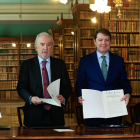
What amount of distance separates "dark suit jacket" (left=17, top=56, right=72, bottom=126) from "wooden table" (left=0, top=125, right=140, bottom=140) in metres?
0.34

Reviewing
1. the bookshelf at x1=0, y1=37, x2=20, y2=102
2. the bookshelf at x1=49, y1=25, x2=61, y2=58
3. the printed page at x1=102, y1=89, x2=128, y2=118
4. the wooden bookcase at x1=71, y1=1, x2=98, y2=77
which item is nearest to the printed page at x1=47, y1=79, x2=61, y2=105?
the printed page at x1=102, y1=89, x2=128, y2=118

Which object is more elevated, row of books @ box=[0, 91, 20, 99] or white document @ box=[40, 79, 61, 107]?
white document @ box=[40, 79, 61, 107]

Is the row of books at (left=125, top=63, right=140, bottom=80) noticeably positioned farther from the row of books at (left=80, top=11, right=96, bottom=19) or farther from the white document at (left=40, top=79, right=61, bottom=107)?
the white document at (left=40, top=79, right=61, bottom=107)

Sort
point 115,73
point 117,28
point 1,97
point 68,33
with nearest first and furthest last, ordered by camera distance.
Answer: point 115,73 → point 117,28 → point 68,33 → point 1,97

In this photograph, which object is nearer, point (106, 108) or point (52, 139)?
point (52, 139)

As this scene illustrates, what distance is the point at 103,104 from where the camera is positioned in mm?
2119

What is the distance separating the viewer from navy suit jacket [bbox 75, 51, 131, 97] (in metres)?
2.44

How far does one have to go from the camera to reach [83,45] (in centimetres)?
678

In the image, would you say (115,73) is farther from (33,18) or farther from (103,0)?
(33,18)

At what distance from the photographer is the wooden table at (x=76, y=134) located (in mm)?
1736

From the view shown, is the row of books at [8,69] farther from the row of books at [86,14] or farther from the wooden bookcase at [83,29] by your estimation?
the row of books at [86,14]

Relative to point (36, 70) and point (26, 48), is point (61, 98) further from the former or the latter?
point (26, 48)

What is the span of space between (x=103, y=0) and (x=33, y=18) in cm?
801

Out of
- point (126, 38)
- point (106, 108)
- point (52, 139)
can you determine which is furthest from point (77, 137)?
point (126, 38)
